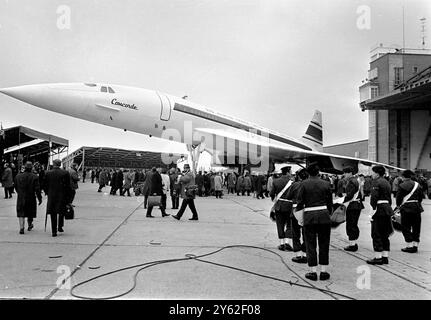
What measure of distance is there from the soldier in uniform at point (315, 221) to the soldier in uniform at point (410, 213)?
2991 mm

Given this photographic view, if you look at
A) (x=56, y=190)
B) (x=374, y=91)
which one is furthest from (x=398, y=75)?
(x=56, y=190)

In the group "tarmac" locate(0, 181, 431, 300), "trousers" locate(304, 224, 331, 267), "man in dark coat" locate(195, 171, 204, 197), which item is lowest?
"tarmac" locate(0, 181, 431, 300)

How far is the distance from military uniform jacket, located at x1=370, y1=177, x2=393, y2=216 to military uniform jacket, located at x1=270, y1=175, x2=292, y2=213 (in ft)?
4.73

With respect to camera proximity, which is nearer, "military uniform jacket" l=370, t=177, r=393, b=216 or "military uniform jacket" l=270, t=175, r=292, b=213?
"military uniform jacket" l=370, t=177, r=393, b=216

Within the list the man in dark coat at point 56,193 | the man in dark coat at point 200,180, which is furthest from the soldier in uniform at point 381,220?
the man in dark coat at point 200,180

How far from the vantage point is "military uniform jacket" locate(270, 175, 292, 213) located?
7.08 meters

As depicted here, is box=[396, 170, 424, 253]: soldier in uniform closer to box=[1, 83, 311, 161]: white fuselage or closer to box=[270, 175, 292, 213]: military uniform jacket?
box=[270, 175, 292, 213]: military uniform jacket

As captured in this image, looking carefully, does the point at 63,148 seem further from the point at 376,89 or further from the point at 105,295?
the point at 105,295

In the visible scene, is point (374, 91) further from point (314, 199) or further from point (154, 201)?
point (314, 199)

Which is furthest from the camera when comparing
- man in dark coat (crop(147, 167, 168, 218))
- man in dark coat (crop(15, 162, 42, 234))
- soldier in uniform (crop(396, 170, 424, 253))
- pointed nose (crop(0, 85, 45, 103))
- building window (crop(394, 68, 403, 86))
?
building window (crop(394, 68, 403, 86))

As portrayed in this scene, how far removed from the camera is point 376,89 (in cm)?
3509

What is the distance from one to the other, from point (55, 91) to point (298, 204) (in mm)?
12063

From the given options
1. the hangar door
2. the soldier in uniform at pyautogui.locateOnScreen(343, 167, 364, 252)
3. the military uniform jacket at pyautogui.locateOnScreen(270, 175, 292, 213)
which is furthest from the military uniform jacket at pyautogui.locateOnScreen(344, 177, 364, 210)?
the hangar door
